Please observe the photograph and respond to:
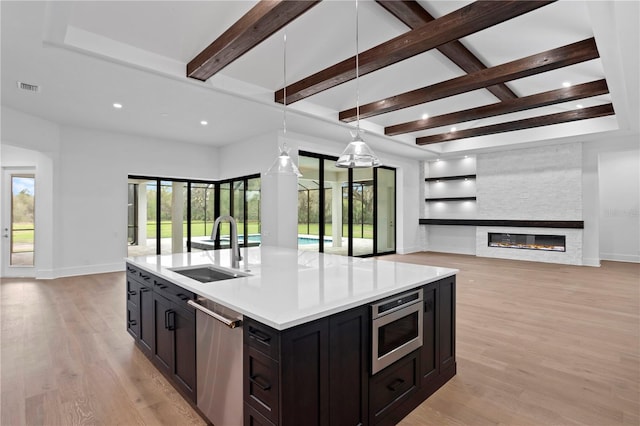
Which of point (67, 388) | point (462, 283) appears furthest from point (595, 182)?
point (67, 388)

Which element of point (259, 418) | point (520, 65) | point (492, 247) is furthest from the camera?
point (492, 247)

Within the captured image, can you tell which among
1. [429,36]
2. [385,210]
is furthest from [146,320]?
[385,210]

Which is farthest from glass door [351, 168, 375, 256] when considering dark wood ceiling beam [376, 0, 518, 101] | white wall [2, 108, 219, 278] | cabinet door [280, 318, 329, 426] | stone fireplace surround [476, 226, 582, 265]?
cabinet door [280, 318, 329, 426]

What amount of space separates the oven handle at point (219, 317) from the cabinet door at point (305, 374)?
0.35 meters

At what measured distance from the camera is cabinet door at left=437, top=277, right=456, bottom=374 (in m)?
2.43

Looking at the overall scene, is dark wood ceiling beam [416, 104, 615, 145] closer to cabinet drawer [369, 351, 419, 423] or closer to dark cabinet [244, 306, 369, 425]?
cabinet drawer [369, 351, 419, 423]

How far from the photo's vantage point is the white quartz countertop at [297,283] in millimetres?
1593

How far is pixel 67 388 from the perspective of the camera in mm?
2475

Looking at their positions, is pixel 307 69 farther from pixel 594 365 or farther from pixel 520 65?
pixel 594 365

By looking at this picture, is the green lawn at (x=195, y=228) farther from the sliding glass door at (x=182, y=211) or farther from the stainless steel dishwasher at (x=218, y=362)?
the stainless steel dishwasher at (x=218, y=362)

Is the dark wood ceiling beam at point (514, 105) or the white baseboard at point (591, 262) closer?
the dark wood ceiling beam at point (514, 105)

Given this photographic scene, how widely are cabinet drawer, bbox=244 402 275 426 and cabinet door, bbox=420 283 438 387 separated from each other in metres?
1.19

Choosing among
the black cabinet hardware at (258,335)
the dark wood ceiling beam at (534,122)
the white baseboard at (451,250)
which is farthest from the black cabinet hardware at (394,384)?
the white baseboard at (451,250)

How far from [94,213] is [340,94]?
5422 mm
